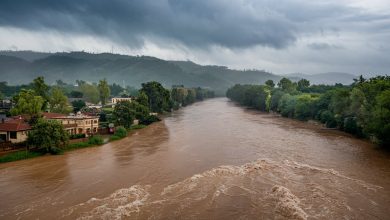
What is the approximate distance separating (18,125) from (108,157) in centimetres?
1008

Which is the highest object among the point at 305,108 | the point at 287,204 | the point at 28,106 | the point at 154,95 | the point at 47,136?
the point at 154,95

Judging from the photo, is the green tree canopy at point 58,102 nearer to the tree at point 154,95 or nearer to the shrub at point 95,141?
the shrub at point 95,141

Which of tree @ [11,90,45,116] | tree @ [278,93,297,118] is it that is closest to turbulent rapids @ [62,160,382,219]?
tree @ [11,90,45,116]

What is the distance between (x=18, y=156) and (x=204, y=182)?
1827cm

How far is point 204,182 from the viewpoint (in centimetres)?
2486

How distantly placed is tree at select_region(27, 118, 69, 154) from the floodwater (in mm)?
1262

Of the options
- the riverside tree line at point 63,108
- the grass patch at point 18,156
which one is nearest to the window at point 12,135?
the riverside tree line at point 63,108

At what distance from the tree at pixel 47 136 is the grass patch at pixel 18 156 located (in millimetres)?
854

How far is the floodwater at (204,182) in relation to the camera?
19422mm

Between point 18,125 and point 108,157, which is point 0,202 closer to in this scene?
point 108,157

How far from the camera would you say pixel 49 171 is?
93.1ft

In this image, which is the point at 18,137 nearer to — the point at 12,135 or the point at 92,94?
the point at 12,135

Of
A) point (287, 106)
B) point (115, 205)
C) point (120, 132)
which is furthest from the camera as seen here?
point (287, 106)

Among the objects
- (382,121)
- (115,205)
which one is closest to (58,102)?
(115,205)
